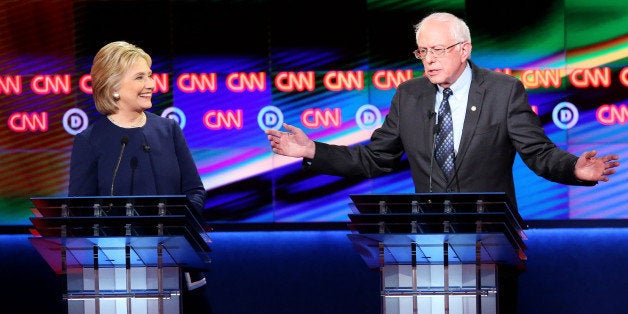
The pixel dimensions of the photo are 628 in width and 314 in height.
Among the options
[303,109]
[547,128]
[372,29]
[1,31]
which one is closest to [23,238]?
[1,31]

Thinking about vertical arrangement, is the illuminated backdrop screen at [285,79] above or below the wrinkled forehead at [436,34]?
above

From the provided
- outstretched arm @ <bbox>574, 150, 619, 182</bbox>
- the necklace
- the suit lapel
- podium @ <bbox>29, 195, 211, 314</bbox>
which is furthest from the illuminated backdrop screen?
podium @ <bbox>29, 195, 211, 314</bbox>

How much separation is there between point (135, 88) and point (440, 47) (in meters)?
1.05

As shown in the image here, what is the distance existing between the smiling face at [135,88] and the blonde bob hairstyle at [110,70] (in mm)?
15

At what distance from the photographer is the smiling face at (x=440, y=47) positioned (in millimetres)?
3396

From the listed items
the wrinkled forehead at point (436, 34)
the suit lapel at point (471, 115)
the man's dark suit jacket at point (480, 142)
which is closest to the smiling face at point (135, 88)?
the man's dark suit jacket at point (480, 142)

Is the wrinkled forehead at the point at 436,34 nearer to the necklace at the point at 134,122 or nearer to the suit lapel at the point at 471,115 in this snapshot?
the suit lapel at the point at 471,115

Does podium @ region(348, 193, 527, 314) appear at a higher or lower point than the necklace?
lower

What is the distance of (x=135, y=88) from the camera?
3570mm

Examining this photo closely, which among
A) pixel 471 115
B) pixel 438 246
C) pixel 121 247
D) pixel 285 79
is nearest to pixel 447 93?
pixel 471 115

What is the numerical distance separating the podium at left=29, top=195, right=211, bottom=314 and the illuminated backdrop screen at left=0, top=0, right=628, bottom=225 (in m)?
5.45

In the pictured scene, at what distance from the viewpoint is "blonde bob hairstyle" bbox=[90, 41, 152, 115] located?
3559mm

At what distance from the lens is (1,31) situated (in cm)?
858

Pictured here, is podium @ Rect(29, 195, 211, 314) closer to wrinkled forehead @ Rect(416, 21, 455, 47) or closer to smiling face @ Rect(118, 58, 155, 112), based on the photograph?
smiling face @ Rect(118, 58, 155, 112)
